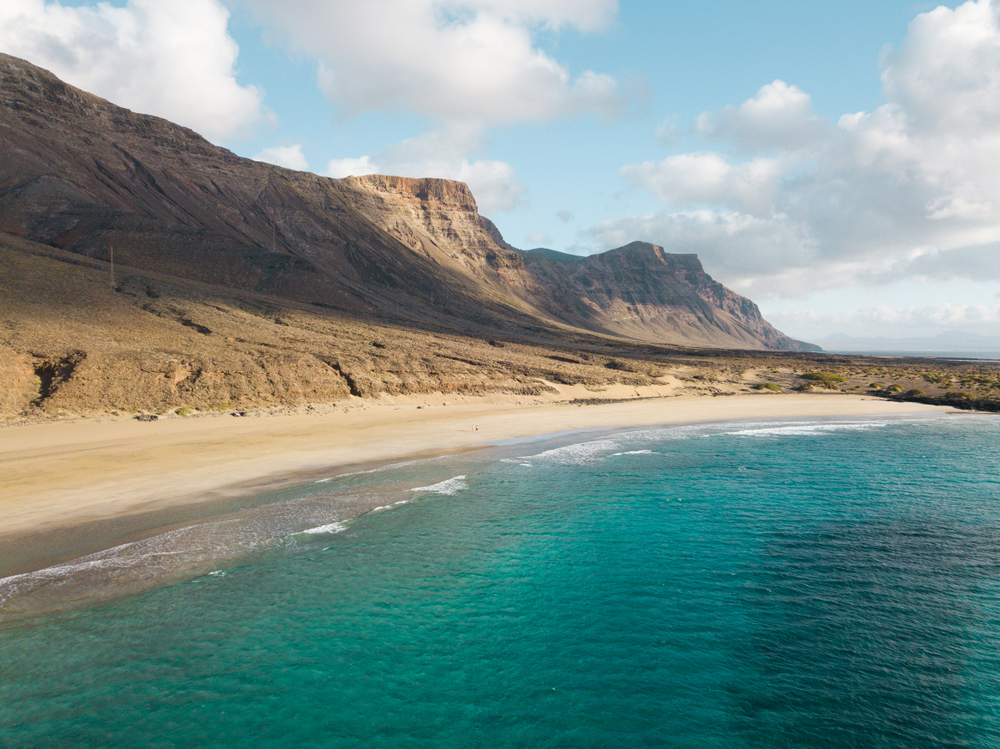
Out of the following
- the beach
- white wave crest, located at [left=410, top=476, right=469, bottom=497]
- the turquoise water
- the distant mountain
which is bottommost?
the turquoise water

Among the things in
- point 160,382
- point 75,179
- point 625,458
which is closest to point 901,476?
point 625,458

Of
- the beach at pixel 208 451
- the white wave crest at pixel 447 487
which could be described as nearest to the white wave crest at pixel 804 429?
the beach at pixel 208 451

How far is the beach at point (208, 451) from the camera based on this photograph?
48.3 feet

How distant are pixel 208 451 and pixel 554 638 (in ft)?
59.3

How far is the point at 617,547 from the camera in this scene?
14.3m

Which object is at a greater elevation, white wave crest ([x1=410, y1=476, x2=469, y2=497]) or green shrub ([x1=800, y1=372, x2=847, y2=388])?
green shrub ([x1=800, y1=372, x2=847, y2=388])

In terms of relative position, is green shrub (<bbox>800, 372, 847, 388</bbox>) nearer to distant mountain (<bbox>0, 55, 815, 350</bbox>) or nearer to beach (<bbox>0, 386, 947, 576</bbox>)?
beach (<bbox>0, 386, 947, 576</bbox>)

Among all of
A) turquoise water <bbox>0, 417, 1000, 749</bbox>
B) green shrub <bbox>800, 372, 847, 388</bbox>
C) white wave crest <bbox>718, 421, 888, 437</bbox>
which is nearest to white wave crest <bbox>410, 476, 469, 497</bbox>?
turquoise water <bbox>0, 417, 1000, 749</bbox>

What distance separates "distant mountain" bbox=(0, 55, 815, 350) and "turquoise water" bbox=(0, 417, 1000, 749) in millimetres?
59247

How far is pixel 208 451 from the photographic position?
2270cm

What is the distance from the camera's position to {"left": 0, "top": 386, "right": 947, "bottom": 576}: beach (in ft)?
48.3

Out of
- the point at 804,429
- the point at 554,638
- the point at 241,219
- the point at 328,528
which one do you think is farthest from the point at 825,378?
the point at 241,219

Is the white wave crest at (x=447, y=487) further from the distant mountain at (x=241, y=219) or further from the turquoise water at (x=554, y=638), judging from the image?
the distant mountain at (x=241, y=219)

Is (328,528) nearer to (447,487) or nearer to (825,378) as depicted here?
(447,487)
